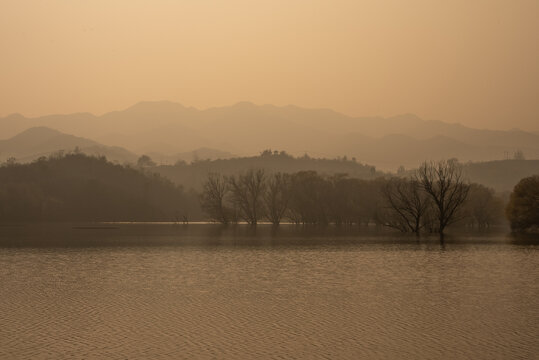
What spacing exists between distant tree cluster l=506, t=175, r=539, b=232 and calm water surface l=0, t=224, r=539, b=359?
6486cm

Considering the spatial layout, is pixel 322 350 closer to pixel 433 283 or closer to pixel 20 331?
pixel 20 331

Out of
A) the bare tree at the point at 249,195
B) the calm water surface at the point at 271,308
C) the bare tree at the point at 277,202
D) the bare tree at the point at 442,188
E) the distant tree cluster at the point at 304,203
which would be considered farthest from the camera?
the bare tree at the point at 277,202

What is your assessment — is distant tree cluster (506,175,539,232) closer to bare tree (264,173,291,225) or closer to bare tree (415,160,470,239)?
bare tree (415,160,470,239)

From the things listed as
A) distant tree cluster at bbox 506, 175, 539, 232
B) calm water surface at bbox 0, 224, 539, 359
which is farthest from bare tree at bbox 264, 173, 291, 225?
calm water surface at bbox 0, 224, 539, 359

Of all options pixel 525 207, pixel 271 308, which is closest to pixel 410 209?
pixel 525 207

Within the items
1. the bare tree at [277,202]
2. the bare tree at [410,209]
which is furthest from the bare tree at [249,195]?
the bare tree at [410,209]

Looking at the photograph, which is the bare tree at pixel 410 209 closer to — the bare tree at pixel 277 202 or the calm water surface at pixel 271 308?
the bare tree at pixel 277 202

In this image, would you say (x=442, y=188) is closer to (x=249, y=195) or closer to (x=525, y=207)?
(x=525, y=207)

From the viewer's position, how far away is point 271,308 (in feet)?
111

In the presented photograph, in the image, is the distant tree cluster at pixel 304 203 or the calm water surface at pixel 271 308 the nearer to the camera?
the calm water surface at pixel 271 308

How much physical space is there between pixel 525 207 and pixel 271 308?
9984 cm

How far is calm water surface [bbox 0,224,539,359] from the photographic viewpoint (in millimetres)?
25031

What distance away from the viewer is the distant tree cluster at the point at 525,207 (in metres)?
119

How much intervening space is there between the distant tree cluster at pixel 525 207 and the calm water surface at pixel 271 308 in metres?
64.9
